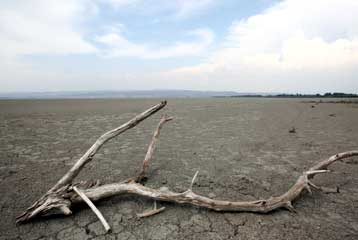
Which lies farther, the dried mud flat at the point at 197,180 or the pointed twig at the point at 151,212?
the pointed twig at the point at 151,212

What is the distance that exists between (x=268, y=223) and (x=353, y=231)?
832mm

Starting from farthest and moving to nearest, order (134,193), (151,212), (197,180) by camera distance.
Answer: (197,180) < (134,193) < (151,212)

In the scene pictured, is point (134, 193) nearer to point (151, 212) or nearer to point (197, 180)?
point (151, 212)

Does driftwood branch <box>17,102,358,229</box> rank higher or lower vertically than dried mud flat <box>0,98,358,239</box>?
higher

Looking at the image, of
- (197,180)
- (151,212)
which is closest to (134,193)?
(151,212)

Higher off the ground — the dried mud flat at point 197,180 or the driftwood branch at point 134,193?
the driftwood branch at point 134,193

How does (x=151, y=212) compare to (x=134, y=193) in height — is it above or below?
below

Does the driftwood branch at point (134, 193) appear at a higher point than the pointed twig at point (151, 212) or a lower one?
higher

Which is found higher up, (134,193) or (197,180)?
(134,193)

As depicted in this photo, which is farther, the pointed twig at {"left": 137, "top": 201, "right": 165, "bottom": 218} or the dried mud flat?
the pointed twig at {"left": 137, "top": 201, "right": 165, "bottom": 218}

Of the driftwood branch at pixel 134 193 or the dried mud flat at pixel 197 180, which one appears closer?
the dried mud flat at pixel 197 180

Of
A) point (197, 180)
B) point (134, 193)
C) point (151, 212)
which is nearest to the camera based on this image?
point (151, 212)

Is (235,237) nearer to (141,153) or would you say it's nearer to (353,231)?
(353,231)

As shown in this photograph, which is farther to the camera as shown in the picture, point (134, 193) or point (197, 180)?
point (197, 180)
